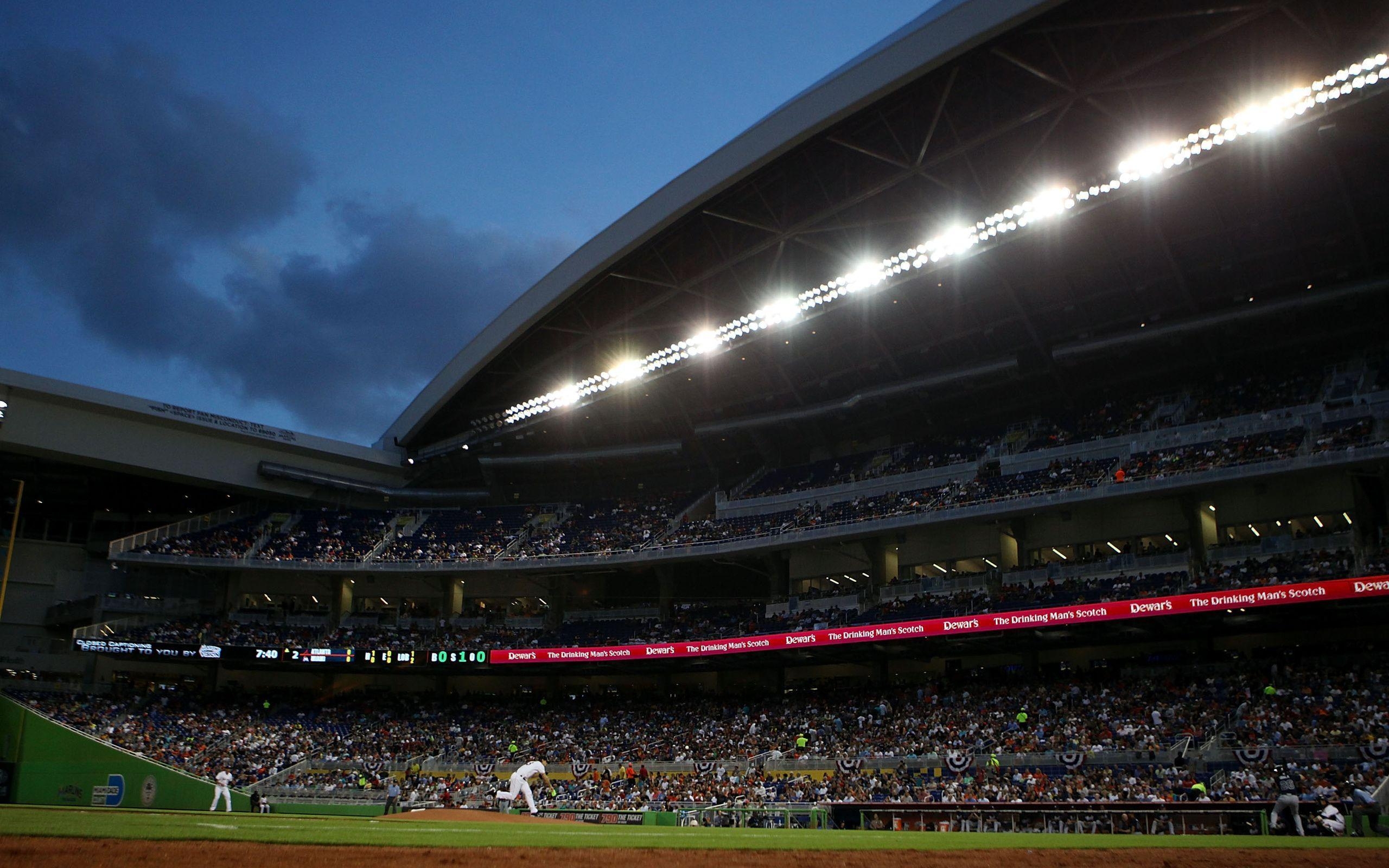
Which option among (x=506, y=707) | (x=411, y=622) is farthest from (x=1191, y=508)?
(x=411, y=622)

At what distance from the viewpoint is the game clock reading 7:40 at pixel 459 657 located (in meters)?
A: 46.5

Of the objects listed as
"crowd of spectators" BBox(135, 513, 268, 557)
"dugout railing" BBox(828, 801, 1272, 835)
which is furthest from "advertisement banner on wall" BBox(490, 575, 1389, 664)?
"crowd of spectators" BBox(135, 513, 268, 557)

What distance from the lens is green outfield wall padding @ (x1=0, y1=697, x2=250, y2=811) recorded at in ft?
105

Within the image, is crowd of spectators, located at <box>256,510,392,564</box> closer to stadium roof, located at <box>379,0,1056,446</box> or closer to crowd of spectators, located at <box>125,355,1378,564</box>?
crowd of spectators, located at <box>125,355,1378,564</box>

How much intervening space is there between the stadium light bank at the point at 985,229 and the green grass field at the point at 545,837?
20.5 m

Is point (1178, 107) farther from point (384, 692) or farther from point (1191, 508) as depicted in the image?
point (384, 692)

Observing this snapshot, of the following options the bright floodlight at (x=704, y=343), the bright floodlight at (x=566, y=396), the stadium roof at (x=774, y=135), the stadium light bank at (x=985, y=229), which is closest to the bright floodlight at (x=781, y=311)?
the stadium light bank at (x=985, y=229)

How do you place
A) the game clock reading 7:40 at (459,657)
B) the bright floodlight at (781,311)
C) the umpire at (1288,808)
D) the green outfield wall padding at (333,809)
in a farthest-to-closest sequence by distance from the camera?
the game clock reading 7:40 at (459,657), the bright floodlight at (781,311), the green outfield wall padding at (333,809), the umpire at (1288,808)

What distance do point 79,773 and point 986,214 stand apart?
119 ft

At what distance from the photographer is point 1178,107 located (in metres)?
31.0

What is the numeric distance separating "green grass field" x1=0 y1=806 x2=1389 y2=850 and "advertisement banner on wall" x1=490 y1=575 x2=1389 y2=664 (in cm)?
1262

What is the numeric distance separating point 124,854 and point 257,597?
4911cm

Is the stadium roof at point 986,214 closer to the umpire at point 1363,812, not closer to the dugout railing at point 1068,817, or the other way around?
the umpire at point 1363,812

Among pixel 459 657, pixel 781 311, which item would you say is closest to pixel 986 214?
pixel 781 311
